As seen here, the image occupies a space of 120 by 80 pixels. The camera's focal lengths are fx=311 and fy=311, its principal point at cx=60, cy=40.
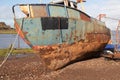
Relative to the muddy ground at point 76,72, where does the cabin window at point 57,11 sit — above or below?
above

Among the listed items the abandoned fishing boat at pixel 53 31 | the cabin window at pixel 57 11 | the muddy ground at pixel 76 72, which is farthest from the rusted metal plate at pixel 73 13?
the muddy ground at pixel 76 72

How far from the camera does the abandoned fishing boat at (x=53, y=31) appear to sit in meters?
14.5

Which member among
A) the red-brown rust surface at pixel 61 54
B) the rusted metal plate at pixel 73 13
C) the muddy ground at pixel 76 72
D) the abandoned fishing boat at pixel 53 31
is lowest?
the muddy ground at pixel 76 72

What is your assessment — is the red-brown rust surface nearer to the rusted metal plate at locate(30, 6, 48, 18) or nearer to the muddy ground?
the muddy ground

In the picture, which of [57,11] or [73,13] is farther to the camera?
[73,13]

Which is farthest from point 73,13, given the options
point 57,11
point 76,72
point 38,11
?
point 76,72

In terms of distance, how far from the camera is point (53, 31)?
14672mm

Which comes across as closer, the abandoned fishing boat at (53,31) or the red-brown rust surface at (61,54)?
the abandoned fishing boat at (53,31)

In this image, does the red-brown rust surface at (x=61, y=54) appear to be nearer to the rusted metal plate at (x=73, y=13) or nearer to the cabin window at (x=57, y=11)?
the rusted metal plate at (x=73, y=13)

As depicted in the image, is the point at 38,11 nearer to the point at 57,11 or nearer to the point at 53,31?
the point at 57,11

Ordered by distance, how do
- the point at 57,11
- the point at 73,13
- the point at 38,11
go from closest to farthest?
the point at 38,11
the point at 57,11
the point at 73,13

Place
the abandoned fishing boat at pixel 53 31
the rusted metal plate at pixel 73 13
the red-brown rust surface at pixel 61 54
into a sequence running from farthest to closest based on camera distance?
the rusted metal plate at pixel 73 13 < the red-brown rust surface at pixel 61 54 < the abandoned fishing boat at pixel 53 31

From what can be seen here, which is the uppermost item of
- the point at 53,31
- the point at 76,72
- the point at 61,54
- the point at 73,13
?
the point at 73,13

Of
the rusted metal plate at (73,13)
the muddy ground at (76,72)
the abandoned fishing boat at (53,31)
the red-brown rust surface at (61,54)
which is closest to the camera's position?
the muddy ground at (76,72)
